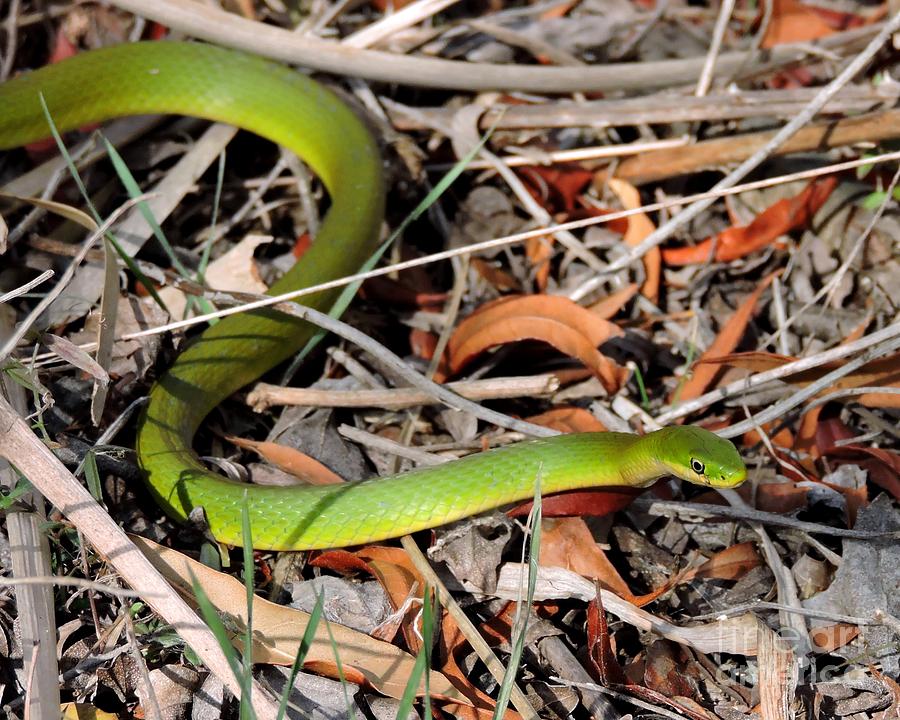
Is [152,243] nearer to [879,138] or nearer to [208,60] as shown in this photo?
[208,60]

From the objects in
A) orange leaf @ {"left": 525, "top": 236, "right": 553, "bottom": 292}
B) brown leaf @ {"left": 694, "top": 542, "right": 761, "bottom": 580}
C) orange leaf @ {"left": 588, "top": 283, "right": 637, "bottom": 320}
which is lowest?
brown leaf @ {"left": 694, "top": 542, "right": 761, "bottom": 580}

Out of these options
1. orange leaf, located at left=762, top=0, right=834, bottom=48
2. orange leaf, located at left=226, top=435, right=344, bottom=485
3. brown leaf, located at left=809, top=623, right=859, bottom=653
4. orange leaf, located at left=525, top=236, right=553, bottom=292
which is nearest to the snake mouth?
brown leaf, located at left=809, top=623, right=859, bottom=653

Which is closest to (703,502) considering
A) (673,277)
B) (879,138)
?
(673,277)

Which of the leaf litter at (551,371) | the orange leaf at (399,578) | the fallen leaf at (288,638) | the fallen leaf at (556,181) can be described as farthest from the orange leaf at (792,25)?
the fallen leaf at (288,638)

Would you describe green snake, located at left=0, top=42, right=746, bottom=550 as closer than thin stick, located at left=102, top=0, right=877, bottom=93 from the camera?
Yes

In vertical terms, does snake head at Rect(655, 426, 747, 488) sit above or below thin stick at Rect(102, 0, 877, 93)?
below

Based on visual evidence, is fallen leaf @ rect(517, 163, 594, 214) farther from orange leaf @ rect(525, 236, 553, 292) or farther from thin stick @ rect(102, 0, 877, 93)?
thin stick @ rect(102, 0, 877, 93)

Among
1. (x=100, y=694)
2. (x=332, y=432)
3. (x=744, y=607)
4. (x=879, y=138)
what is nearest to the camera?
(x=100, y=694)
